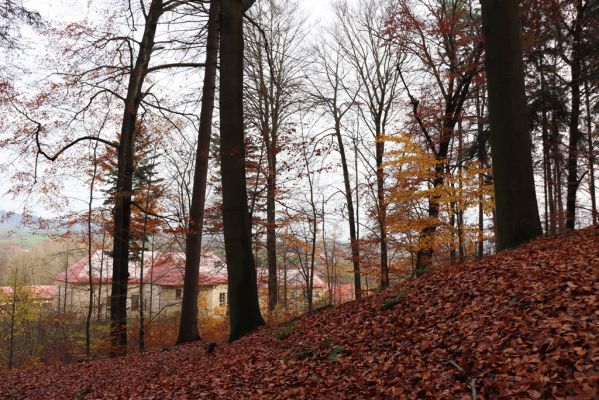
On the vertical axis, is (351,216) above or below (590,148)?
below

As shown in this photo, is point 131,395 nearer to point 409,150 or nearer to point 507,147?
point 507,147

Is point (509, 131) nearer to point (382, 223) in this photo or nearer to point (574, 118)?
point (382, 223)

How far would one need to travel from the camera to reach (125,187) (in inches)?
460

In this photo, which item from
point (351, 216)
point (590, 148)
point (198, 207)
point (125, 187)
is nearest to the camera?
point (198, 207)

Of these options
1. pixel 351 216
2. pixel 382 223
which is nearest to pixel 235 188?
pixel 382 223

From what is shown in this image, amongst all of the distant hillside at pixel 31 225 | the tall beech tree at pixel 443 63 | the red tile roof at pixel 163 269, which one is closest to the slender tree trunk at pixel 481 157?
the tall beech tree at pixel 443 63

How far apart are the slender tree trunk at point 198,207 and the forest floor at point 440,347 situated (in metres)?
3.18

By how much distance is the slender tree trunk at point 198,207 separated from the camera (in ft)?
35.6

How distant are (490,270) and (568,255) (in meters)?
0.96

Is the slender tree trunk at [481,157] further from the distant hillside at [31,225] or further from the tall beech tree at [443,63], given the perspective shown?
the distant hillside at [31,225]

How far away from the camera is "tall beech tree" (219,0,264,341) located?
25.7 feet

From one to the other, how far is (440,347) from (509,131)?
4.19 m

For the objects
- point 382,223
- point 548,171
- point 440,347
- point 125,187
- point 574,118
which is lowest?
point 440,347

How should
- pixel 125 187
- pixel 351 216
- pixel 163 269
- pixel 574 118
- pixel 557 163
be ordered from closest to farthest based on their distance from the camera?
pixel 125 187 → pixel 574 118 → pixel 557 163 → pixel 351 216 → pixel 163 269
